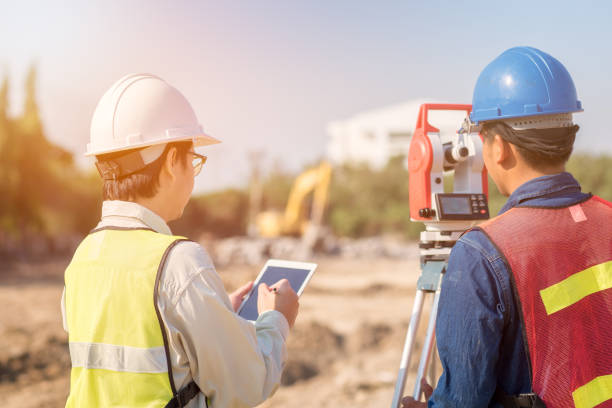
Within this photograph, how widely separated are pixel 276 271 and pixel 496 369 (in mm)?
751

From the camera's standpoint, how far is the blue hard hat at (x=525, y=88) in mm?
1425

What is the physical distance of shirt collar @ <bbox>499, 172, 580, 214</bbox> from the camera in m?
1.38

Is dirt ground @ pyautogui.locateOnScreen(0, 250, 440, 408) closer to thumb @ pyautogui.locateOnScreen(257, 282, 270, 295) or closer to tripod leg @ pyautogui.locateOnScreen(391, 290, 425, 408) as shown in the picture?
tripod leg @ pyautogui.locateOnScreen(391, 290, 425, 408)

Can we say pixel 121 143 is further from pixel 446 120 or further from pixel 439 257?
pixel 446 120

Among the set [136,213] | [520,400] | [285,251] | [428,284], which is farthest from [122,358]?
[285,251]

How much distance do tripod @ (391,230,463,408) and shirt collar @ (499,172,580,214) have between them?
690 millimetres

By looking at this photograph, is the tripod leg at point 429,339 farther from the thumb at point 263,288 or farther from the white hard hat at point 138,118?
the white hard hat at point 138,118

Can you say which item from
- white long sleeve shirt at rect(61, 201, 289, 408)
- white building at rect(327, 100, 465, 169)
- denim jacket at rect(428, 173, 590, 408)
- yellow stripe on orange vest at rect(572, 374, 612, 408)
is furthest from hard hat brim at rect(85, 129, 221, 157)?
white building at rect(327, 100, 465, 169)

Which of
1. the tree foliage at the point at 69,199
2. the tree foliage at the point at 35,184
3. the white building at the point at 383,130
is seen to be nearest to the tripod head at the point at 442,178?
the tree foliage at the point at 69,199

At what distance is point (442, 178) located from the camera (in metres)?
2.16

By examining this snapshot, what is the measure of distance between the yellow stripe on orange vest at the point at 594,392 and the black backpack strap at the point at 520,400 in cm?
10

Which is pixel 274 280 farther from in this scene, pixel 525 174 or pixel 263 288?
pixel 525 174

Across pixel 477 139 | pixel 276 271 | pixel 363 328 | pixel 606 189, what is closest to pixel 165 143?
pixel 276 271

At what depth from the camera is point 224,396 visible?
51.9 inches
